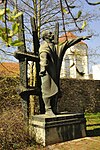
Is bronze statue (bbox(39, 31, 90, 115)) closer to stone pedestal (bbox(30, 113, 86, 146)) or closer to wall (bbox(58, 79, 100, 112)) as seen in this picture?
stone pedestal (bbox(30, 113, 86, 146))

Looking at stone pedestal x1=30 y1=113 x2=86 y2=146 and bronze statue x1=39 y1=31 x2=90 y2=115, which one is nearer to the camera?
stone pedestal x1=30 y1=113 x2=86 y2=146

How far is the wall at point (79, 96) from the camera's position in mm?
14539

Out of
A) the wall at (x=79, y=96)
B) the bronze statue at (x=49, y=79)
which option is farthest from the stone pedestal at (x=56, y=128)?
the wall at (x=79, y=96)

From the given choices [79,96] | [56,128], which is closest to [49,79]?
[56,128]

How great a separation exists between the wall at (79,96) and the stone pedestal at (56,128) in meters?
7.60

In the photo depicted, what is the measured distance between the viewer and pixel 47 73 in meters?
6.18

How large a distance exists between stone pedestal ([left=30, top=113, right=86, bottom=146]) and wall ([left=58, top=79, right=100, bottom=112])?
7601 millimetres

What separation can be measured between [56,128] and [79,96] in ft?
31.9

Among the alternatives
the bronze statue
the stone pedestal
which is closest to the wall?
the stone pedestal

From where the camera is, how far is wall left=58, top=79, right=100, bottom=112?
14.5 m

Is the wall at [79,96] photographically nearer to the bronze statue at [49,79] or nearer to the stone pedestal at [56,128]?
the stone pedestal at [56,128]

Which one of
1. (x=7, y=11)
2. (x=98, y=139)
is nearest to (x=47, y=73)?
(x=98, y=139)

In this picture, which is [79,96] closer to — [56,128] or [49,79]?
[49,79]

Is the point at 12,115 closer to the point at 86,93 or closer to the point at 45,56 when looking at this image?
the point at 45,56
